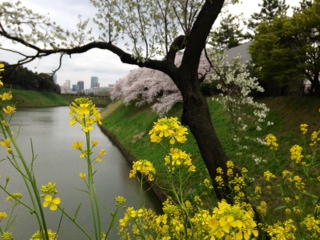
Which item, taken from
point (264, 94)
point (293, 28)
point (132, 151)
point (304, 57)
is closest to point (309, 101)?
point (304, 57)

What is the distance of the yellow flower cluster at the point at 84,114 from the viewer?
62.4 inches

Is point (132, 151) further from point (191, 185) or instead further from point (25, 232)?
point (25, 232)

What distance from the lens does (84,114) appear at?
5.22 ft

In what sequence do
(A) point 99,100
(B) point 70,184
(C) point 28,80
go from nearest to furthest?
(B) point 70,184 → (C) point 28,80 → (A) point 99,100

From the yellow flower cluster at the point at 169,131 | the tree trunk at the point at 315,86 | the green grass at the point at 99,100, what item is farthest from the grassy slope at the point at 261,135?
the green grass at the point at 99,100

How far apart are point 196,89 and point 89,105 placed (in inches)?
185

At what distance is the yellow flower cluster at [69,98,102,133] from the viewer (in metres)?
1.59

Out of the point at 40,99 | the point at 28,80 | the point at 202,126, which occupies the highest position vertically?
the point at 28,80

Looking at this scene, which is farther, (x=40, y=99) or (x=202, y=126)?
(x=40, y=99)

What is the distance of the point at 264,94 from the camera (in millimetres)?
16172

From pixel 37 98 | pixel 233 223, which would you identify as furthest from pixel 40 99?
pixel 233 223

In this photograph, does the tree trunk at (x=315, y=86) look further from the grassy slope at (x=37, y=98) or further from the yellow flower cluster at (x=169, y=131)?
the grassy slope at (x=37, y=98)

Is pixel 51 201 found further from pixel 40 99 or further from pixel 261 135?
pixel 40 99

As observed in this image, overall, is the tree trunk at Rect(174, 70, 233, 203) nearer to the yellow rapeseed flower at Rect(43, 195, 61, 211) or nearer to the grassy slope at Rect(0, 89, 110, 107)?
the yellow rapeseed flower at Rect(43, 195, 61, 211)
